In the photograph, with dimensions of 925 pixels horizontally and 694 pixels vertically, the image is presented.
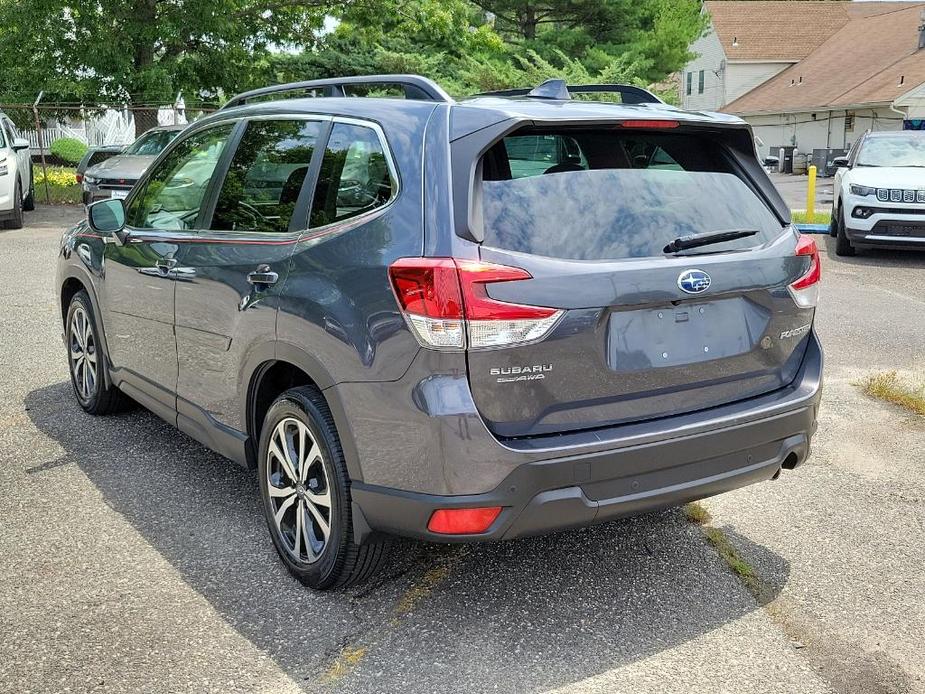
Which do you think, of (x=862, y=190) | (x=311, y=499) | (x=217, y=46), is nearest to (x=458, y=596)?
(x=311, y=499)

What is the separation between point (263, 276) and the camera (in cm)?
388

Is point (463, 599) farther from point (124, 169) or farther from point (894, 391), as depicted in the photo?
point (124, 169)

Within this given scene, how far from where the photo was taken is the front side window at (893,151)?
14.1m

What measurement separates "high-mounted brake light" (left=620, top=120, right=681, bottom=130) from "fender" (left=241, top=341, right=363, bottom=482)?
1.34 metres

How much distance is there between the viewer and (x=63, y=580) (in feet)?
12.9

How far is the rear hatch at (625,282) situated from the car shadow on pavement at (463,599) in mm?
768

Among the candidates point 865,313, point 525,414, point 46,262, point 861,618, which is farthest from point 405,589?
point 46,262

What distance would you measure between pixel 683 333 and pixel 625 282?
1.06 ft

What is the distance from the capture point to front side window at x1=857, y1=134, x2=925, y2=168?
14.1m

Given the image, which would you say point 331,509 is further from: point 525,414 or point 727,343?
point 727,343

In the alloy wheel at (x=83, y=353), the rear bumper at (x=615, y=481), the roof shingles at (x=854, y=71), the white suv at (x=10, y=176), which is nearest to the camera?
the rear bumper at (x=615, y=481)

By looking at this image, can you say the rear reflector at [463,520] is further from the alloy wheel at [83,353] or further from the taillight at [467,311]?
the alloy wheel at [83,353]

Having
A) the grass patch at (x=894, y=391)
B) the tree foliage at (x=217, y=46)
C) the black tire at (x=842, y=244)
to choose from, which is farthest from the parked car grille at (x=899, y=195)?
the tree foliage at (x=217, y=46)

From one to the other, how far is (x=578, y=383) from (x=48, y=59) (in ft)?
75.3
